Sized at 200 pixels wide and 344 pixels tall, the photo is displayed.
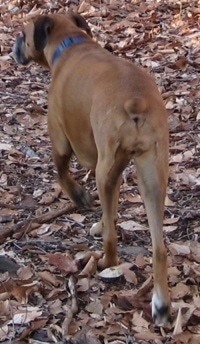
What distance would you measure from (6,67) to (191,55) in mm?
2358

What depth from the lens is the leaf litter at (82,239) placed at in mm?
4371

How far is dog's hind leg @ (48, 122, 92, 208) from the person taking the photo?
581 centimetres

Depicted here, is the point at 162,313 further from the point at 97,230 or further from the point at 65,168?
the point at 65,168

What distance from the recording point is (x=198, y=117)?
302 inches

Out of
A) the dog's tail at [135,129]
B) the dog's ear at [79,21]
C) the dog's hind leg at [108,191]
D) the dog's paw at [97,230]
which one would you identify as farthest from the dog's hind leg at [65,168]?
the dog's tail at [135,129]

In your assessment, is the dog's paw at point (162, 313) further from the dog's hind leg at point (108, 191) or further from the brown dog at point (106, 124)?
the dog's hind leg at point (108, 191)

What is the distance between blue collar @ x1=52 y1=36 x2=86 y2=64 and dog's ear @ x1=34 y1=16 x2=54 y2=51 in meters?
0.20

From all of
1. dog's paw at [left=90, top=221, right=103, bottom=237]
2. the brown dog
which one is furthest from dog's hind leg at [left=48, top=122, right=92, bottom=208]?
dog's paw at [left=90, top=221, right=103, bottom=237]

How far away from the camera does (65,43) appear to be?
5.78 metres

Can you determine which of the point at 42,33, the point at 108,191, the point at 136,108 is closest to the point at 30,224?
the point at 108,191

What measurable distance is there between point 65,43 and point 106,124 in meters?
1.50

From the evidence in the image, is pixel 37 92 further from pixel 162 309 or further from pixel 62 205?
pixel 162 309

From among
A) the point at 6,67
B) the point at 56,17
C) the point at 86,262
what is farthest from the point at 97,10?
the point at 86,262

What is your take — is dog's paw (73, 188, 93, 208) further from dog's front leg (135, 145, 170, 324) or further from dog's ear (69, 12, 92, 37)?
dog's front leg (135, 145, 170, 324)
